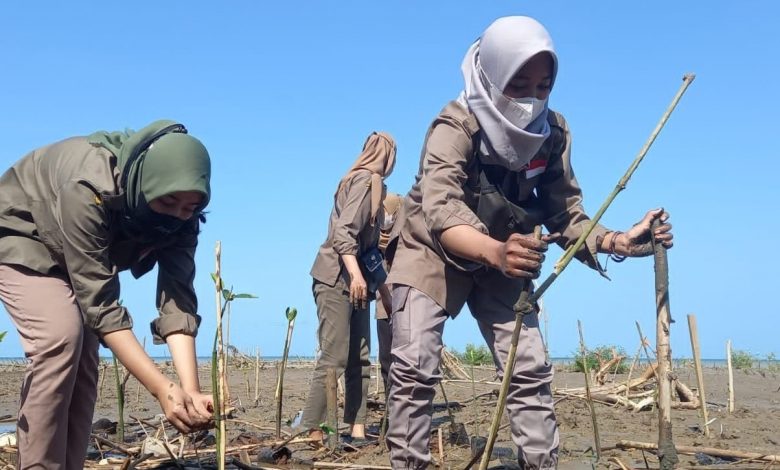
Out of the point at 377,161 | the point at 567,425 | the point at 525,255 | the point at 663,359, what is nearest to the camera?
the point at 525,255

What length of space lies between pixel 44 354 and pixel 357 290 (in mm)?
2317

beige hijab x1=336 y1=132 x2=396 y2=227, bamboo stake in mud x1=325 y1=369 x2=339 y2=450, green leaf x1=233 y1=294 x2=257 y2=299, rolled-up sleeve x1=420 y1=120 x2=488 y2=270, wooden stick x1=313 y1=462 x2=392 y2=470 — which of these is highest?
beige hijab x1=336 y1=132 x2=396 y2=227

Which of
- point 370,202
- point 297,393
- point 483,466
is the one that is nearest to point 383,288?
point 370,202

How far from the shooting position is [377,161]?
211 inches

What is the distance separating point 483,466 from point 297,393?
295 inches

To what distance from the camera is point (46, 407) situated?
114 inches

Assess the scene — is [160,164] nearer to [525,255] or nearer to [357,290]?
[525,255]

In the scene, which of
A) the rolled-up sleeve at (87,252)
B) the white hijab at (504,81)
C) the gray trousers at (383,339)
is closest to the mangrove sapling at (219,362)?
the rolled-up sleeve at (87,252)

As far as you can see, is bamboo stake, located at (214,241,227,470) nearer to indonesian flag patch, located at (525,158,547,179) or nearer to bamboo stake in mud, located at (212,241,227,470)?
bamboo stake in mud, located at (212,241,227,470)

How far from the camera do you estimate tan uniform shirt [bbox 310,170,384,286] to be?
4953mm

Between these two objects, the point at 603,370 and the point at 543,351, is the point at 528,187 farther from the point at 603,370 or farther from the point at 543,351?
the point at 603,370

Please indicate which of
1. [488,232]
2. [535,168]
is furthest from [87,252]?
[535,168]

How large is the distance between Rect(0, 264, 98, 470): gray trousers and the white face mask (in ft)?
6.16

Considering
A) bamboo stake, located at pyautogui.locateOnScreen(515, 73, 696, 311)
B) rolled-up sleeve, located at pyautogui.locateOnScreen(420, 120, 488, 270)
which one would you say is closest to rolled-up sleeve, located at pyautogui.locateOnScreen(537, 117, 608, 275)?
rolled-up sleeve, located at pyautogui.locateOnScreen(420, 120, 488, 270)
